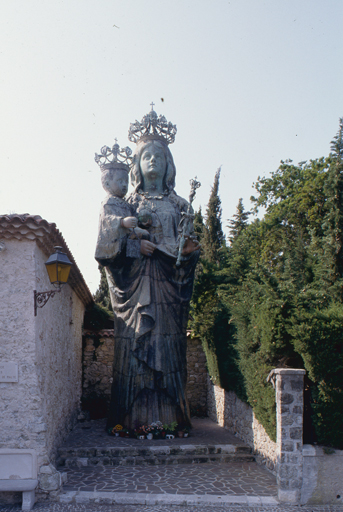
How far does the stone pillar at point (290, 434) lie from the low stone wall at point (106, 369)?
6.74 meters

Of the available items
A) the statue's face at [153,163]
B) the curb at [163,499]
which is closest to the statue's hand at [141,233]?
the statue's face at [153,163]

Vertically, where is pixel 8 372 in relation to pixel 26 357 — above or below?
below

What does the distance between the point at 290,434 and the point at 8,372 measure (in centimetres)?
377

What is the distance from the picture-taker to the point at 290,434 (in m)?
5.61

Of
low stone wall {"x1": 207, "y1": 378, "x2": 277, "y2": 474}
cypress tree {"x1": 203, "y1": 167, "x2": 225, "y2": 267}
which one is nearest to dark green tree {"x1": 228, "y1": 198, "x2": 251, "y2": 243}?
cypress tree {"x1": 203, "y1": 167, "x2": 225, "y2": 267}

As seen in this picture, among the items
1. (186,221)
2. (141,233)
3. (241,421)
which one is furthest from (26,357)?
(241,421)

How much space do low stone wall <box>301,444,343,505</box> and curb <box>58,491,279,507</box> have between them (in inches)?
18.3

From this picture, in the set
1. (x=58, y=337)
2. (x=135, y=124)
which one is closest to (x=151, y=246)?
(x=58, y=337)

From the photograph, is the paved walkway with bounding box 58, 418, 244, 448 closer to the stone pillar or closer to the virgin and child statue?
the virgin and child statue

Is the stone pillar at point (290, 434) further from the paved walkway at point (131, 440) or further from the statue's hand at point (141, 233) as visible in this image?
the statue's hand at point (141, 233)

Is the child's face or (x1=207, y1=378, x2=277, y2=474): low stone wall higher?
the child's face

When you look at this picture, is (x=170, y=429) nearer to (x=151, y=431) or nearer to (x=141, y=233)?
(x=151, y=431)

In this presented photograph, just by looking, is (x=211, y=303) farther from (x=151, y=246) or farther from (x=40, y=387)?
(x=40, y=387)

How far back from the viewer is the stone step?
716 centimetres
